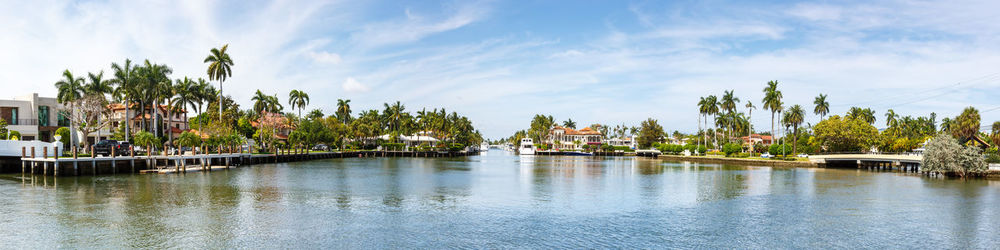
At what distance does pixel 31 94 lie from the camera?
75000mm

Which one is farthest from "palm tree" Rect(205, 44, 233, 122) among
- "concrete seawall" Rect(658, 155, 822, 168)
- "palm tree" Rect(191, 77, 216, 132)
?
"concrete seawall" Rect(658, 155, 822, 168)

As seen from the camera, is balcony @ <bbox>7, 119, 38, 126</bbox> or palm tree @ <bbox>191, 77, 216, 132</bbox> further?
palm tree @ <bbox>191, 77, 216, 132</bbox>

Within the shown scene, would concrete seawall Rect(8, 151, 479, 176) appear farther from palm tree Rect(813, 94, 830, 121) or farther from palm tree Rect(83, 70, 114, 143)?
palm tree Rect(813, 94, 830, 121)

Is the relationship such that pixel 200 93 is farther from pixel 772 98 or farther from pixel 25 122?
pixel 772 98

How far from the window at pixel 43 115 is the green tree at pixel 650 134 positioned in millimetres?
137607

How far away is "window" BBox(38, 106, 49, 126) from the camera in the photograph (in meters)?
75.8

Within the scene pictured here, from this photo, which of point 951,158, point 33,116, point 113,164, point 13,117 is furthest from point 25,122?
point 951,158

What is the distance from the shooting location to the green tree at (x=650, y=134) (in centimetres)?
17050

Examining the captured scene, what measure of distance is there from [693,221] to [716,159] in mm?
84049

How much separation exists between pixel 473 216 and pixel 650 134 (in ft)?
486

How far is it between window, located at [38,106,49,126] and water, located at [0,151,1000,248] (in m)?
37.0

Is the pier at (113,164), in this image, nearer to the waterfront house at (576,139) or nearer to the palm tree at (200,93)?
the palm tree at (200,93)

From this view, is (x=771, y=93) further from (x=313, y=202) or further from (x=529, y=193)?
(x=313, y=202)

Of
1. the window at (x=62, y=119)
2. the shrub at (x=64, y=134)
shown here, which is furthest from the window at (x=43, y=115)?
the shrub at (x=64, y=134)
